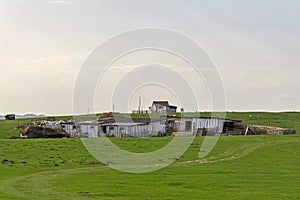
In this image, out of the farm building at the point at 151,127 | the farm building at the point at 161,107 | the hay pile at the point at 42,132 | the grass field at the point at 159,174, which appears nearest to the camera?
the grass field at the point at 159,174

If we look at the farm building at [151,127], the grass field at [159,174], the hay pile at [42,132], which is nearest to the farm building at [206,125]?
the farm building at [151,127]

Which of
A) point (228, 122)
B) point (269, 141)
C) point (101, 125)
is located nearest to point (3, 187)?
point (269, 141)

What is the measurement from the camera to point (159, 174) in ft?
144

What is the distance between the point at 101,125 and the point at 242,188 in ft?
195

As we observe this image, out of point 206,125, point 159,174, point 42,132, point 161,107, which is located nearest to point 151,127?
point 206,125

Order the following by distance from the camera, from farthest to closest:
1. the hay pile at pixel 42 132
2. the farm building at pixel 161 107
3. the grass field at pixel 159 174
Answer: the farm building at pixel 161 107
the hay pile at pixel 42 132
the grass field at pixel 159 174

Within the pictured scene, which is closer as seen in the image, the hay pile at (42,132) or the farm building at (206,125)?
the hay pile at (42,132)

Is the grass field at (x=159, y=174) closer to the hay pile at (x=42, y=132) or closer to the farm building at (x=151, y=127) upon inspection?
the hay pile at (x=42, y=132)

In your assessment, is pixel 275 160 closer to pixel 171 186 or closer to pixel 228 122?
pixel 171 186

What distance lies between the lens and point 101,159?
55500mm

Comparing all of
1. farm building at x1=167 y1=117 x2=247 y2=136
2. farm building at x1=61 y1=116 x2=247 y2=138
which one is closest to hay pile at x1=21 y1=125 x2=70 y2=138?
farm building at x1=61 y1=116 x2=247 y2=138

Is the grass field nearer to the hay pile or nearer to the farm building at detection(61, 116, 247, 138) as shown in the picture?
the hay pile

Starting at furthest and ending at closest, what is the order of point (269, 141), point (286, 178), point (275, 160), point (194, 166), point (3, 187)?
1. point (269, 141)
2. point (275, 160)
3. point (194, 166)
4. point (286, 178)
5. point (3, 187)

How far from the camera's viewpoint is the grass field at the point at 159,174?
110 ft
